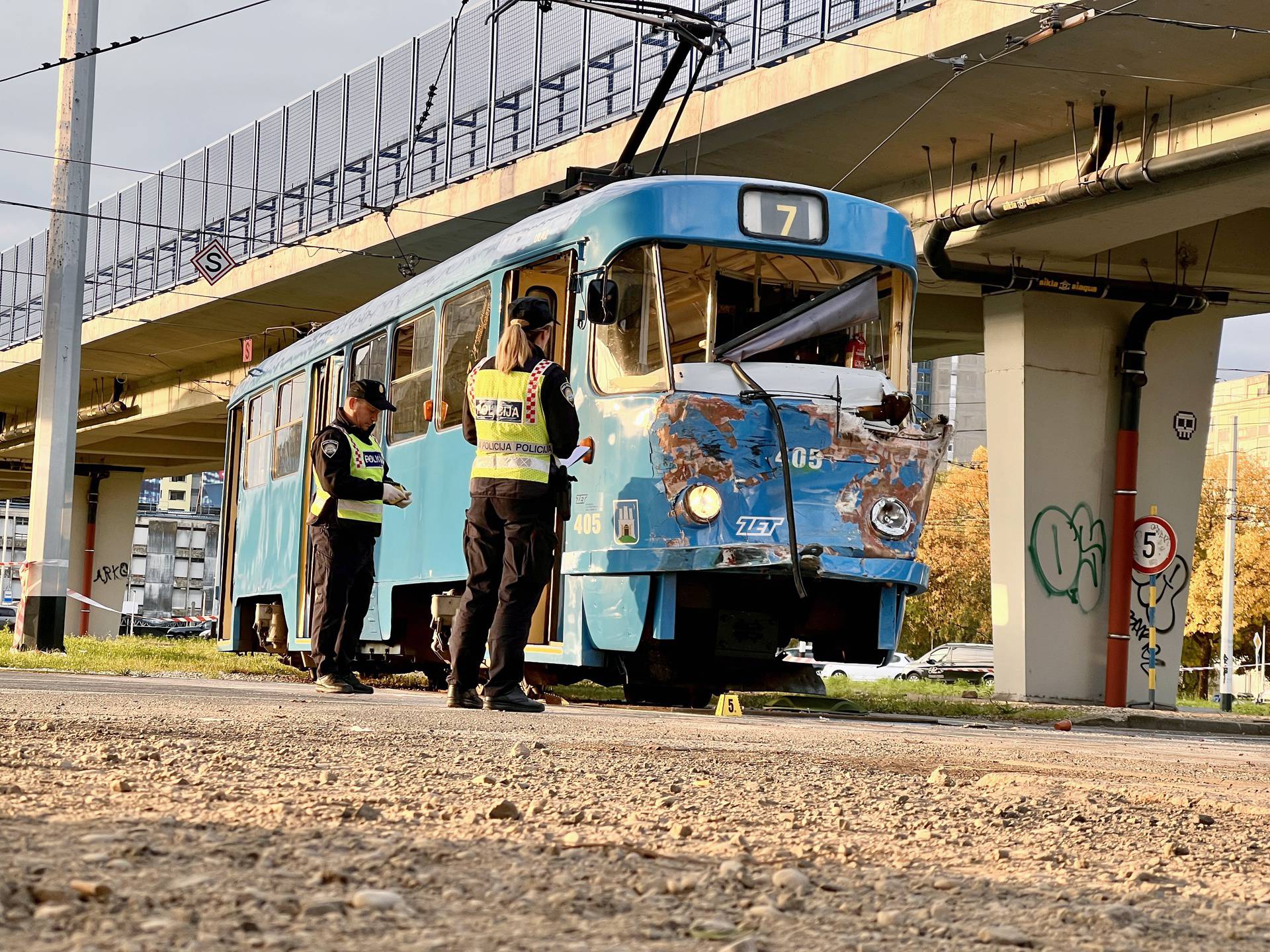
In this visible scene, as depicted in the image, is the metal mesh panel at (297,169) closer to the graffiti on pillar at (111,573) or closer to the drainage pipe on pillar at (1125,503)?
the drainage pipe on pillar at (1125,503)

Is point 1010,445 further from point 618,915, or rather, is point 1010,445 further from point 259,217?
point 618,915

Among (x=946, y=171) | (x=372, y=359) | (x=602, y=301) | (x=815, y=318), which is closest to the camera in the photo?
(x=602, y=301)

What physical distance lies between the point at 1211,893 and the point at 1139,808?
63.9 inches

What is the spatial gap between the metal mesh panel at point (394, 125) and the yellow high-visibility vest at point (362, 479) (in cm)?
1226

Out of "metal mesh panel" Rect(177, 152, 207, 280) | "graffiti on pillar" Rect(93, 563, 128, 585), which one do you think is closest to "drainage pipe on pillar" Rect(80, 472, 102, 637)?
"graffiti on pillar" Rect(93, 563, 128, 585)

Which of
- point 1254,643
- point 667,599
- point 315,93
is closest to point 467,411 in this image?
point 667,599

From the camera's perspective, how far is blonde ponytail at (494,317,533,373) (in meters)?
8.81

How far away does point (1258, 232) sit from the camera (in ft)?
65.1

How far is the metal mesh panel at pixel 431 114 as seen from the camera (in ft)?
71.8

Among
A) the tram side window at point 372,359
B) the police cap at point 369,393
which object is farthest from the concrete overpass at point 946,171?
the police cap at point 369,393

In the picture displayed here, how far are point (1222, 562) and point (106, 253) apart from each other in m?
30.7

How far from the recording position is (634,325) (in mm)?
10281

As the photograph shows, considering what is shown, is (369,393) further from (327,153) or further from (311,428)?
(327,153)

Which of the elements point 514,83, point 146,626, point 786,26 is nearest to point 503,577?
point 786,26
